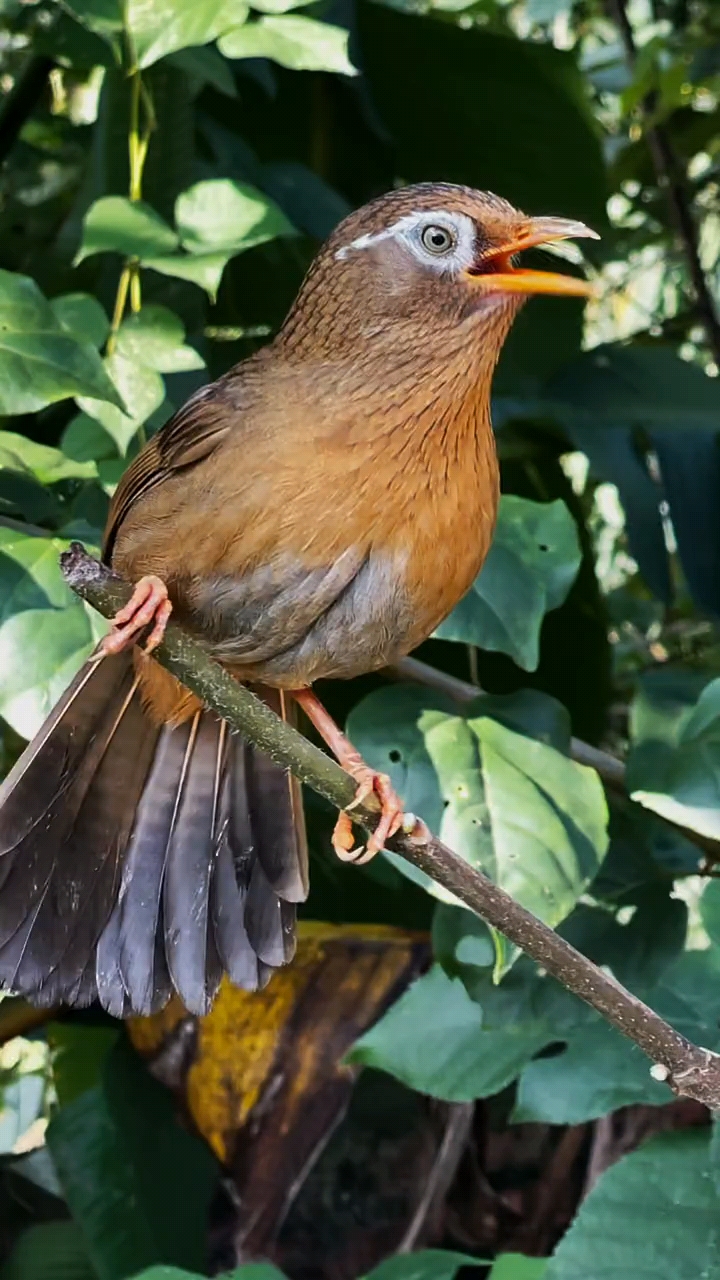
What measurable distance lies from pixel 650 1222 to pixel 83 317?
116cm

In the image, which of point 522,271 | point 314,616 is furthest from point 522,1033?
point 522,271

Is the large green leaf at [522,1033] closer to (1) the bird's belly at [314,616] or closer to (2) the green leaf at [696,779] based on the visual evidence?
(2) the green leaf at [696,779]

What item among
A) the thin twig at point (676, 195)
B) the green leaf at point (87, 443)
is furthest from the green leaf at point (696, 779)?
the thin twig at point (676, 195)

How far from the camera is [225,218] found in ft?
5.53

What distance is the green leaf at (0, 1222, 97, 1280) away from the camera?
2.00m

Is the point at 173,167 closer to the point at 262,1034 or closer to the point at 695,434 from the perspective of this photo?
the point at 695,434

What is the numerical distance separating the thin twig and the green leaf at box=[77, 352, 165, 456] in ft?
4.96

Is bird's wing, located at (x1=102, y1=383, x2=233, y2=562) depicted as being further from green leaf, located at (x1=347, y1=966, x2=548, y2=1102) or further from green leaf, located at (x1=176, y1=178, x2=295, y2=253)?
green leaf, located at (x1=347, y1=966, x2=548, y2=1102)

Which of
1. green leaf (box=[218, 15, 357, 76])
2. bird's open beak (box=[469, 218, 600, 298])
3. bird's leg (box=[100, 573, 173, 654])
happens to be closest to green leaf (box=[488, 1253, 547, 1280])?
bird's leg (box=[100, 573, 173, 654])

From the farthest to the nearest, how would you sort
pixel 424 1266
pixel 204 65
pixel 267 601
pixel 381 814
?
pixel 204 65 → pixel 424 1266 → pixel 267 601 → pixel 381 814

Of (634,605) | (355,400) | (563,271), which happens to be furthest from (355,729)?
(634,605)

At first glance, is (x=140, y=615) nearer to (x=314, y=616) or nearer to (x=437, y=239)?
(x=314, y=616)

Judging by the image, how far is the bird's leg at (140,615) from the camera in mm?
1280

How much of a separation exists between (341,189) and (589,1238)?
1.84 m
